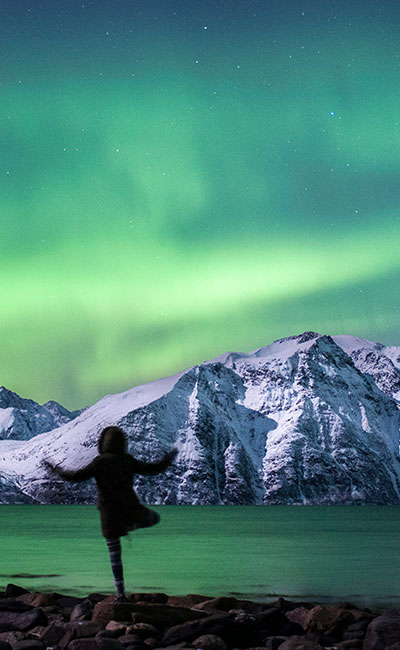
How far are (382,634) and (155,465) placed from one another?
3.82 meters

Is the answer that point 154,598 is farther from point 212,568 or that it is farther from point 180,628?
point 212,568

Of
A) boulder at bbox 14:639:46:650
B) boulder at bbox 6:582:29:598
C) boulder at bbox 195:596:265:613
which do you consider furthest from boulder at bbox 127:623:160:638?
boulder at bbox 6:582:29:598

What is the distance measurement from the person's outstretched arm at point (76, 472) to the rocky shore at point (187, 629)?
1.92 m

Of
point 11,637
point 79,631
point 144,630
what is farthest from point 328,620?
point 11,637

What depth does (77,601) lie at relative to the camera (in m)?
14.9

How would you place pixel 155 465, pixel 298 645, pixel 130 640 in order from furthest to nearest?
1. pixel 155 465
2. pixel 130 640
3. pixel 298 645

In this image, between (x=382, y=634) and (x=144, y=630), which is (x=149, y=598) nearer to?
(x=144, y=630)

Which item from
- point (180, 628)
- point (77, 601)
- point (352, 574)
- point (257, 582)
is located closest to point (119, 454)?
point (180, 628)

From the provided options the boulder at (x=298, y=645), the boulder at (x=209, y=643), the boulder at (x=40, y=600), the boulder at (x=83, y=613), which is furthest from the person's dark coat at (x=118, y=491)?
the boulder at (x=40, y=600)

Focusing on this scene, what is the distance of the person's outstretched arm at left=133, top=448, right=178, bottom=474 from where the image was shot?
11242mm

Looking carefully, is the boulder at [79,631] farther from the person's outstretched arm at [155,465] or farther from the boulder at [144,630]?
the person's outstretched arm at [155,465]

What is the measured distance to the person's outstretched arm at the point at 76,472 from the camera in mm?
11000

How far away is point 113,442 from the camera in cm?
1152

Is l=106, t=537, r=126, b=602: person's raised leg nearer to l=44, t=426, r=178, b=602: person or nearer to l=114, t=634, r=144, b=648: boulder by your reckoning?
l=44, t=426, r=178, b=602: person
